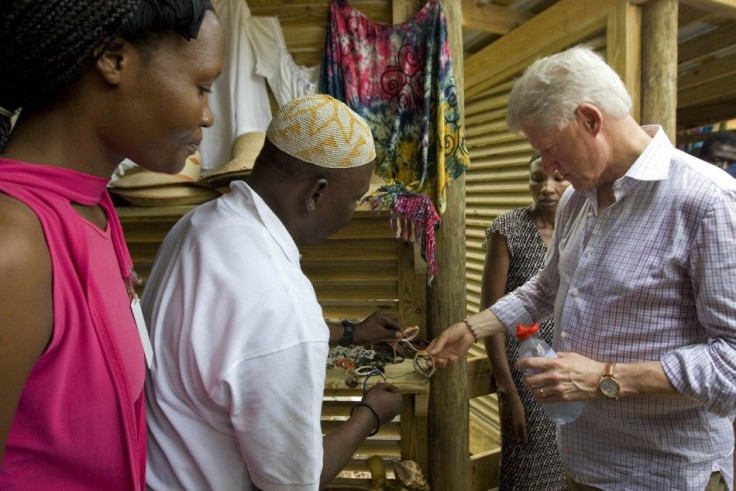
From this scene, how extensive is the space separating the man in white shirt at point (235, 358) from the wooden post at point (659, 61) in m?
3.21

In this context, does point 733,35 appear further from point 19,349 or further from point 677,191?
point 19,349

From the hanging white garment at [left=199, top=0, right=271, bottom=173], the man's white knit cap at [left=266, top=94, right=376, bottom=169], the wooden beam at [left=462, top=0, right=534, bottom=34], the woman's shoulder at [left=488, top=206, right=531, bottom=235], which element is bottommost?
the woman's shoulder at [left=488, top=206, right=531, bottom=235]

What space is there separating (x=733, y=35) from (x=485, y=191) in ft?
8.91

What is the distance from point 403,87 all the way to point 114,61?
2078 mm

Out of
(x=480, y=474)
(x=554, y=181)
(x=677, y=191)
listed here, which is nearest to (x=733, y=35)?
(x=554, y=181)

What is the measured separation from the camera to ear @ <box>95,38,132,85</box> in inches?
29.5

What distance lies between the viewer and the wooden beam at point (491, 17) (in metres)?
4.16

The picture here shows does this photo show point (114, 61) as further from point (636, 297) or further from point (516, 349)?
point (516, 349)

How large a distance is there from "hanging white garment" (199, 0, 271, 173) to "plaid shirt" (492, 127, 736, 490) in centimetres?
194

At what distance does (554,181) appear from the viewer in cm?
262

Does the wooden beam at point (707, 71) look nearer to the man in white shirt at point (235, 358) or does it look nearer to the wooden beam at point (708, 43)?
the wooden beam at point (708, 43)

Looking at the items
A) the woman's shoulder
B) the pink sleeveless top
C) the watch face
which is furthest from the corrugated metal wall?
the pink sleeveless top

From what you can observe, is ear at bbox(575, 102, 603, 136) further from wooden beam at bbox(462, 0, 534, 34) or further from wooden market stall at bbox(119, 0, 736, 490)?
wooden beam at bbox(462, 0, 534, 34)

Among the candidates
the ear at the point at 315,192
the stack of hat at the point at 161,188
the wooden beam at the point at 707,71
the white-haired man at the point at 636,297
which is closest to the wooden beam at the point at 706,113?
the wooden beam at the point at 707,71
